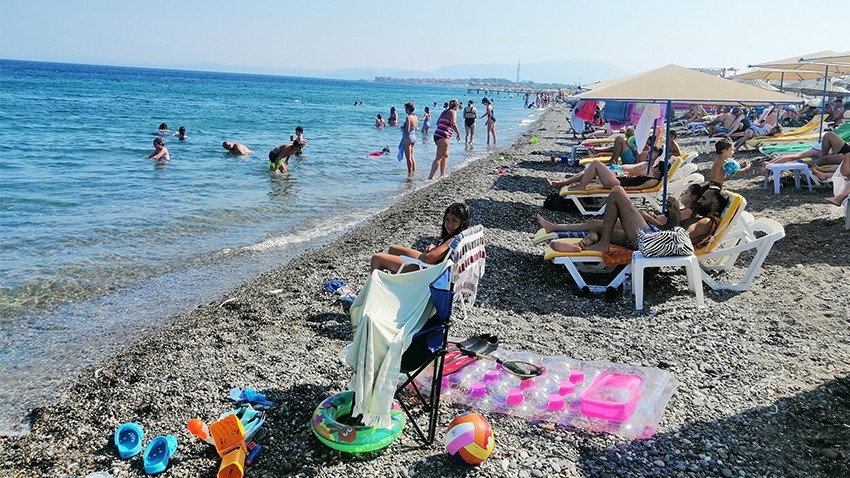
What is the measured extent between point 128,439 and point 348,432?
1.22 m

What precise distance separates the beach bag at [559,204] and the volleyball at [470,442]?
6.83 m

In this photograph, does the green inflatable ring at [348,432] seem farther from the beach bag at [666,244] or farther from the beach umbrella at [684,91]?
the beach umbrella at [684,91]

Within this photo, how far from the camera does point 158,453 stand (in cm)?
310

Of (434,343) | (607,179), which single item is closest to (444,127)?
(607,179)

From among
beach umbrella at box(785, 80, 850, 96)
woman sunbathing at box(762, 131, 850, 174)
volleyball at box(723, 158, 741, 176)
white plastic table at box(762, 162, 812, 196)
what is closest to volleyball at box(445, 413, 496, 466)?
volleyball at box(723, 158, 741, 176)

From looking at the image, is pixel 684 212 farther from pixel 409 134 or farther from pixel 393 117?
pixel 393 117

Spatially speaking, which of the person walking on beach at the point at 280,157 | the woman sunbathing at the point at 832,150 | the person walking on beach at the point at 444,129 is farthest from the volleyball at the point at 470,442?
the person walking on beach at the point at 280,157

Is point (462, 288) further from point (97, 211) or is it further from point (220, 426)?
point (97, 211)

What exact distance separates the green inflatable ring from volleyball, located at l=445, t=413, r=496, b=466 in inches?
12.7

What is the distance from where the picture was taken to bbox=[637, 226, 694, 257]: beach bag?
518cm

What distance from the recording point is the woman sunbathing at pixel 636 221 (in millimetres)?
5691

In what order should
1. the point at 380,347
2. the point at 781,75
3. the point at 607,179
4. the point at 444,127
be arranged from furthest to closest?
the point at 781,75, the point at 444,127, the point at 607,179, the point at 380,347

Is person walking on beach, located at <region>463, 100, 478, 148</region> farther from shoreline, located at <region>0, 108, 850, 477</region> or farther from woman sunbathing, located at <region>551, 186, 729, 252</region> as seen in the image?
woman sunbathing, located at <region>551, 186, 729, 252</region>

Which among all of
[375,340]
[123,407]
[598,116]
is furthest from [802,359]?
[598,116]
